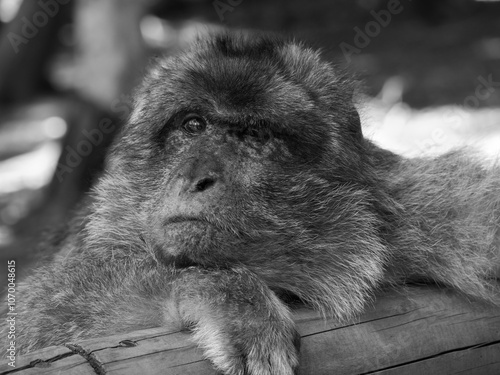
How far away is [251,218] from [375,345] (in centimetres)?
82

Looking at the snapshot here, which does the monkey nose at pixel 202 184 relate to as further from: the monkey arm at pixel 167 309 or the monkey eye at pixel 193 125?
the monkey eye at pixel 193 125

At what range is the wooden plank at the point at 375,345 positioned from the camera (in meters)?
2.76

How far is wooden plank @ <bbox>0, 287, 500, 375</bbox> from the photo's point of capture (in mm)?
2760

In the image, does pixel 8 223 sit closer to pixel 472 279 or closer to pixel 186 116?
pixel 186 116

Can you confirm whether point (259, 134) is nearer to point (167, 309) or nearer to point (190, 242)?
point (190, 242)

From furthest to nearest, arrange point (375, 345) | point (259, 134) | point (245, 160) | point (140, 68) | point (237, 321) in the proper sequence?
point (140, 68), point (259, 134), point (245, 160), point (375, 345), point (237, 321)

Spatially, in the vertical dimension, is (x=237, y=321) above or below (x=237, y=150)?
below

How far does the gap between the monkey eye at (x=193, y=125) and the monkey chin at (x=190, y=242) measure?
584 mm

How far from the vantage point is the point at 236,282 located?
327 centimetres

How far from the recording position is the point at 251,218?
3.51 metres

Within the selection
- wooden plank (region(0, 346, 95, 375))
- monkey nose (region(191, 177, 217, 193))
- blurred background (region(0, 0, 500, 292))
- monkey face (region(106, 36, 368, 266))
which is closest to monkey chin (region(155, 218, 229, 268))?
monkey face (region(106, 36, 368, 266))

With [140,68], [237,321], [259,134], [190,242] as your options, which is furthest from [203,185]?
[140,68]

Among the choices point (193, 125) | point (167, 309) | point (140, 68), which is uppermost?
point (193, 125)

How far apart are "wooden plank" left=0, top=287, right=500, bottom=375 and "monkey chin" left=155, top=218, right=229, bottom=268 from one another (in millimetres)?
443
